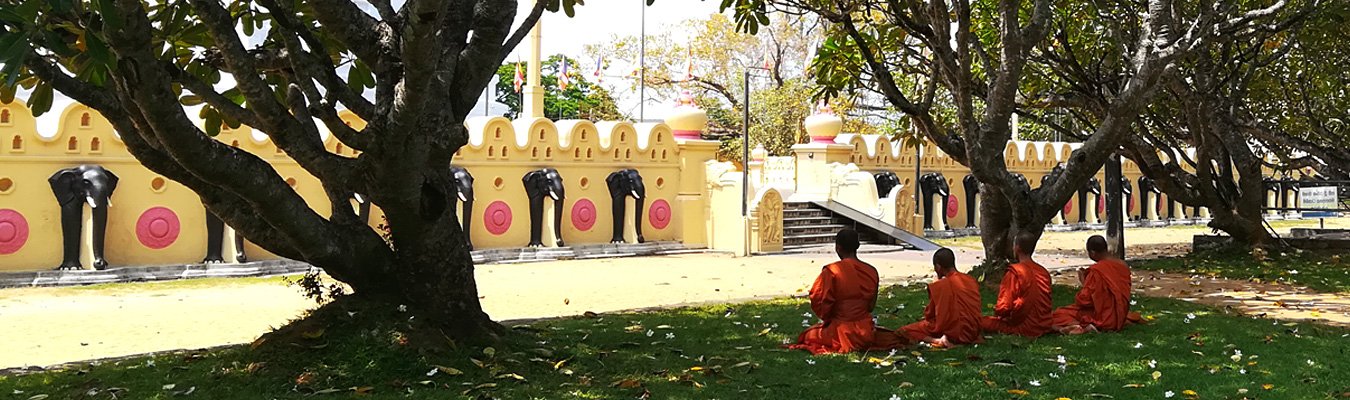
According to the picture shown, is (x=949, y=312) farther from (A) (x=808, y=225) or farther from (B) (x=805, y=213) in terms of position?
(B) (x=805, y=213)

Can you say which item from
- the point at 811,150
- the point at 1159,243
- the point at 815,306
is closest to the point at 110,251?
the point at 815,306

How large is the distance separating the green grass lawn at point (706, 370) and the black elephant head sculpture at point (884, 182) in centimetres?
1459

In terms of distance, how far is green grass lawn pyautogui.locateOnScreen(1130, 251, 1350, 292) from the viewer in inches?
445

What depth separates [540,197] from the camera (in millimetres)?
16531

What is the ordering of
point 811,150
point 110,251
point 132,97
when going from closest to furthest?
1. point 132,97
2. point 110,251
3. point 811,150

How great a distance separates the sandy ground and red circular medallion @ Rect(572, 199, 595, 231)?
38.3 inches

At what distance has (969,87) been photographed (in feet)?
31.3

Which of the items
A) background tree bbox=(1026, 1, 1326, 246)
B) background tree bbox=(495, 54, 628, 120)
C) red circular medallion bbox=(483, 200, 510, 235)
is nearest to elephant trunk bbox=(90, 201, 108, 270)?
red circular medallion bbox=(483, 200, 510, 235)

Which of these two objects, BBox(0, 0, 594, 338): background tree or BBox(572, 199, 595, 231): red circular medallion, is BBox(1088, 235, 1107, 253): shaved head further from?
BBox(572, 199, 595, 231): red circular medallion

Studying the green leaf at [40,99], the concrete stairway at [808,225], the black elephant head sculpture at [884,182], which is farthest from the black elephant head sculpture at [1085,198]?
the green leaf at [40,99]

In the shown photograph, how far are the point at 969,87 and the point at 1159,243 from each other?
12.2 m

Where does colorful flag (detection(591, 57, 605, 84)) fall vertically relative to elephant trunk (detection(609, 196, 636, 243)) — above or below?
above

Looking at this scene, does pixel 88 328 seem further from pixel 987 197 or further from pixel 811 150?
pixel 811 150

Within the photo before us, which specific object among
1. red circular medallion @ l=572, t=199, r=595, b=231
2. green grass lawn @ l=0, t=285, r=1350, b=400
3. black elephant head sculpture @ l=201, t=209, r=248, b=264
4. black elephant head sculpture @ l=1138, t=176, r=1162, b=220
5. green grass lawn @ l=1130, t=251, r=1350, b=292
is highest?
black elephant head sculpture @ l=1138, t=176, r=1162, b=220
